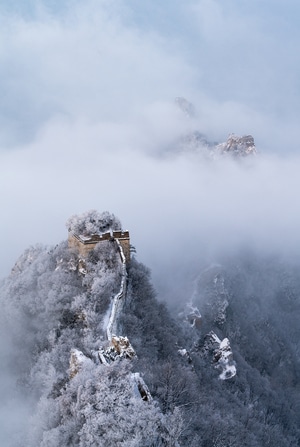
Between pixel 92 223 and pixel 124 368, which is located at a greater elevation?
pixel 92 223

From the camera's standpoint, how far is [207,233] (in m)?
139

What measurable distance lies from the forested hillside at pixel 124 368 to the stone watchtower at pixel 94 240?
67cm

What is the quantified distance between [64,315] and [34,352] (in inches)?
164

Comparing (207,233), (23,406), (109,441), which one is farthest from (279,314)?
(109,441)

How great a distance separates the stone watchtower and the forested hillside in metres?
0.67

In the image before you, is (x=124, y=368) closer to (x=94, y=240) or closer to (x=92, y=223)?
(x=94, y=240)

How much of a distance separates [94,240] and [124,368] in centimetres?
2099

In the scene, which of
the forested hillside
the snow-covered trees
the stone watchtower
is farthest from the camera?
the snow-covered trees

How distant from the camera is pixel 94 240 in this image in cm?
4712

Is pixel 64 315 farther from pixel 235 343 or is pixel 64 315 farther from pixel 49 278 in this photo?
pixel 235 343

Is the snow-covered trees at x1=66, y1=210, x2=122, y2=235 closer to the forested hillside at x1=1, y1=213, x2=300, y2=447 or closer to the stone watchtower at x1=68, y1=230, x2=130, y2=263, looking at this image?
the forested hillside at x1=1, y1=213, x2=300, y2=447

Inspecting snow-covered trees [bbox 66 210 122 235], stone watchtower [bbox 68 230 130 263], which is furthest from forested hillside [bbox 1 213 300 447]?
stone watchtower [bbox 68 230 130 263]

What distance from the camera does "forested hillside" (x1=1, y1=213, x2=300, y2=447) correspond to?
25094mm

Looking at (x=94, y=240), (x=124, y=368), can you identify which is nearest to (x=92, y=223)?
(x=94, y=240)
